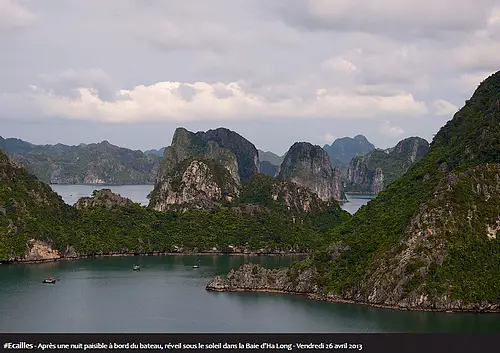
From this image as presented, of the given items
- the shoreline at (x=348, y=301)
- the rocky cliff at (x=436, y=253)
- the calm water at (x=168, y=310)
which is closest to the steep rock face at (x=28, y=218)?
the calm water at (x=168, y=310)

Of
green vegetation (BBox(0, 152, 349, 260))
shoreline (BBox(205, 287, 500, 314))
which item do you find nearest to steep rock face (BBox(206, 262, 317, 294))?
shoreline (BBox(205, 287, 500, 314))

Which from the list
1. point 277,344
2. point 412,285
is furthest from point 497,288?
point 277,344

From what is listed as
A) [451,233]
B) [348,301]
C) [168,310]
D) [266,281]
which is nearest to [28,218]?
[266,281]

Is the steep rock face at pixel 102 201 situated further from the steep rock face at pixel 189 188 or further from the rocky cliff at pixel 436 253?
the rocky cliff at pixel 436 253

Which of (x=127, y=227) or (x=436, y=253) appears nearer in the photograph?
(x=436, y=253)

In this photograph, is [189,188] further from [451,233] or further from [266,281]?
[451,233]

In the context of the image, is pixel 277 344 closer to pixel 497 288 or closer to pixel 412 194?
pixel 497 288
